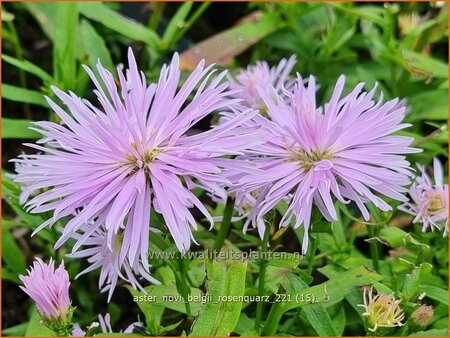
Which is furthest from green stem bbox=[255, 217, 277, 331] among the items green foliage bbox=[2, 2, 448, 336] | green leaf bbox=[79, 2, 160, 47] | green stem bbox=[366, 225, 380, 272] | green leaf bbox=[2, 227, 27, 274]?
green leaf bbox=[79, 2, 160, 47]

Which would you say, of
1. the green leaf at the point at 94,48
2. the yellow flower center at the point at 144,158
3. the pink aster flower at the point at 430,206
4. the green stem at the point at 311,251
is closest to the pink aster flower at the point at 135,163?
the yellow flower center at the point at 144,158

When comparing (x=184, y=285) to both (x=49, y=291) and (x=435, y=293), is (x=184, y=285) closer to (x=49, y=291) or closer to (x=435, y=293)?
(x=49, y=291)

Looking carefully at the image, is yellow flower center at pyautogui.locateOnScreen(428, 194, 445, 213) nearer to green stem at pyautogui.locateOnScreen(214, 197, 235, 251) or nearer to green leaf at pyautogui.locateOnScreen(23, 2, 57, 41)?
green stem at pyautogui.locateOnScreen(214, 197, 235, 251)

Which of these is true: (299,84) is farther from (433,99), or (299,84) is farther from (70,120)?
(433,99)

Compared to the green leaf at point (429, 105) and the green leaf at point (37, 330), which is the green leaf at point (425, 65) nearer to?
the green leaf at point (429, 105)

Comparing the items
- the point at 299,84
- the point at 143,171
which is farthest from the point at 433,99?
the point at 143,171
